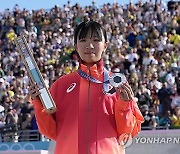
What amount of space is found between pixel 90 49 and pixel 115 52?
1571cm

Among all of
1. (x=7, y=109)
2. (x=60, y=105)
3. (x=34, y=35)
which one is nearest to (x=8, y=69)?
(x=34, y=35)

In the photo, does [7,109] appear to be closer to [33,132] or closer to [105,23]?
[33,132]

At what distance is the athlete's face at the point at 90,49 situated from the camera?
13.8 ft

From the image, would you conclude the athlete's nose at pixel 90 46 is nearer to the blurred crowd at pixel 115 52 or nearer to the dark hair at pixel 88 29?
the dark hair at pixel 88 29

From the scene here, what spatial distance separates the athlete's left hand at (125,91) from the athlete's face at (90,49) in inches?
12.4

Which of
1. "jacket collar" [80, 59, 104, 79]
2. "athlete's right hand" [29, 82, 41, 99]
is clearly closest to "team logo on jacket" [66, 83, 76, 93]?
"jacket collar" [80, 59, 104, 79]

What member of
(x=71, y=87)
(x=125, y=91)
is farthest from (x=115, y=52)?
(x=125, y=91)

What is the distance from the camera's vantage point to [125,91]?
3992mm

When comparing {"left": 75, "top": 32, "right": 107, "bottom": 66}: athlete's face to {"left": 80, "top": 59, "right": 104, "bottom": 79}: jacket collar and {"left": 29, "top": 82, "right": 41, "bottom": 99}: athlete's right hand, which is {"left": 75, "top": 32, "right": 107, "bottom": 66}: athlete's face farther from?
{"left": 29, "top": 82, "right": 41, "bottom": 99}: athlete's right hand

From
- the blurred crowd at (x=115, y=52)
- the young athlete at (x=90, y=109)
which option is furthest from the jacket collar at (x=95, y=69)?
the blurred crowd at (x=115, y=52)

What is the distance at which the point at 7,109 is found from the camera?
15766 millimetres

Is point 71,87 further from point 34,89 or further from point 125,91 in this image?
point 125,91

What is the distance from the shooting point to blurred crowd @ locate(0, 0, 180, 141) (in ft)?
50.0

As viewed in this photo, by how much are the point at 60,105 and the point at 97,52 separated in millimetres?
393
